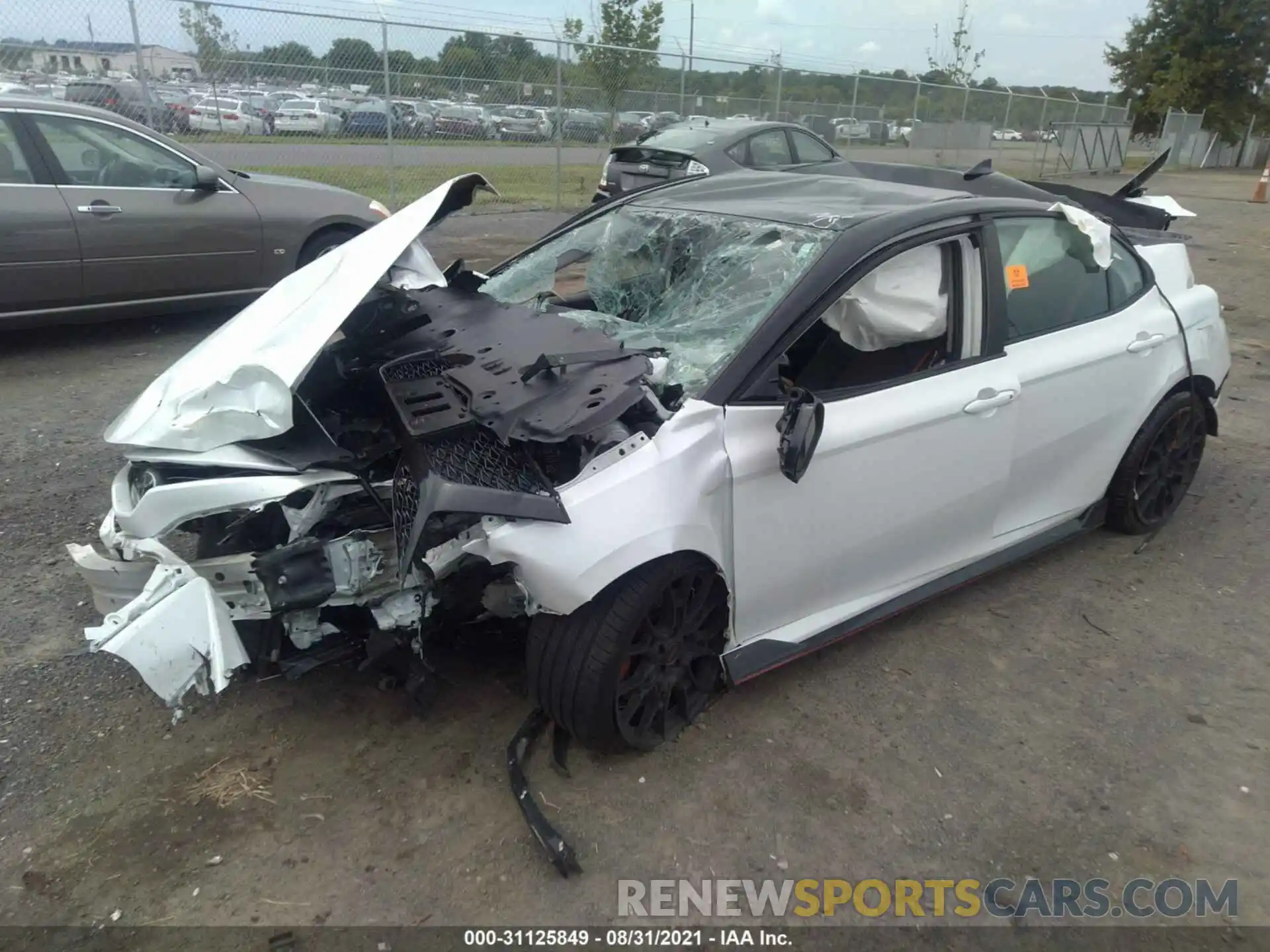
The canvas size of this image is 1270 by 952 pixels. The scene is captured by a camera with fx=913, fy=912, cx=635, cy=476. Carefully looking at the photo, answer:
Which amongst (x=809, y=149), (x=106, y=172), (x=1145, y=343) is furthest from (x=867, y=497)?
(x=809, y=149)

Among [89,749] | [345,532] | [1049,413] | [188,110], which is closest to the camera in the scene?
[345,532]

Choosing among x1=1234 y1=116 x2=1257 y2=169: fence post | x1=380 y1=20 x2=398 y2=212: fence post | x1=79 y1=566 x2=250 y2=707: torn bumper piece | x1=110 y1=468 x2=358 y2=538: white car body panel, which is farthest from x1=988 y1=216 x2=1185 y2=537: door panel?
x1=1234 y1=116 x2=1257 y2=169: fence post

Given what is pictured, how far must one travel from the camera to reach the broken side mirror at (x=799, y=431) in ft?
8.00

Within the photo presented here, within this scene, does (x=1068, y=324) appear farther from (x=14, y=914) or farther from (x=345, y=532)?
(x=14, y=914)

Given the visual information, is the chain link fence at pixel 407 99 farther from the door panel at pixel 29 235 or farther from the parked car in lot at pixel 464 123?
the door panel at pixel 29 235

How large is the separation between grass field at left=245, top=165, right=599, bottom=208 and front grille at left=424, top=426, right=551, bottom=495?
894 centimetres

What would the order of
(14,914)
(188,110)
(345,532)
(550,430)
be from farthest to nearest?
(188,110) < (345,532) < (550,430) < (14,914)

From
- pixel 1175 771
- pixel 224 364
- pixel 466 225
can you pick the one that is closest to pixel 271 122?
pixel 466 225

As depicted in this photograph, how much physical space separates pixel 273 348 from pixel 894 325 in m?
→ 1.97

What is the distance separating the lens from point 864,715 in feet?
9.68

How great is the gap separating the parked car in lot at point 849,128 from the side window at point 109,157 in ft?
51.8

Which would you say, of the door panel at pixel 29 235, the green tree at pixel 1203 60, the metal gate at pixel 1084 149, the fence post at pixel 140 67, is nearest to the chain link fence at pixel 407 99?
the fence post at pixel 140 67

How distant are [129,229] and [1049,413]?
19.2ft

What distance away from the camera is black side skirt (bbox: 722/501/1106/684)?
2768mm
